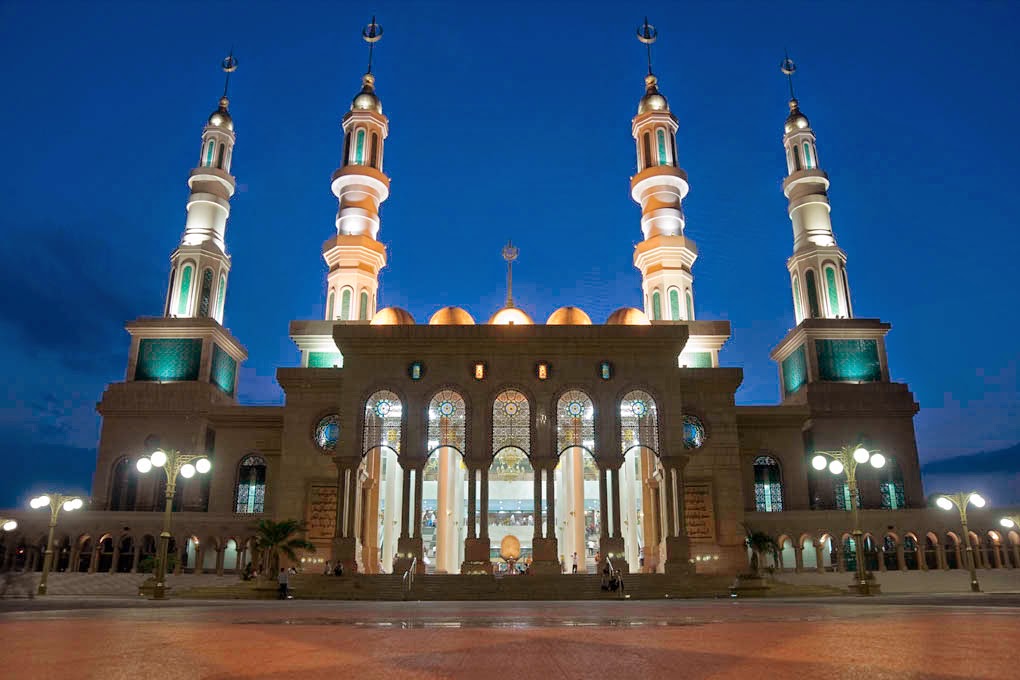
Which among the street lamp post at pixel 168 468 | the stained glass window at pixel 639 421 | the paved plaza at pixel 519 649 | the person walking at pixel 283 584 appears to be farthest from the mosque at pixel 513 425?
the paved plaza at pixel 519 649

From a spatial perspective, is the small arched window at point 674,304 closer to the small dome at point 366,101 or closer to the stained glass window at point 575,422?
the stained glass window at point 575,422

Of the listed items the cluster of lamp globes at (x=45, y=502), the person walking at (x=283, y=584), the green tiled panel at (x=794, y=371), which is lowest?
the person walking at (x=283, y=584)

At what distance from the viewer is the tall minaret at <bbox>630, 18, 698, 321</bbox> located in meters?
47.3

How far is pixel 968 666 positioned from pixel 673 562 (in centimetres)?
2897

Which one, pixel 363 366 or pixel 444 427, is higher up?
pixel 363 366

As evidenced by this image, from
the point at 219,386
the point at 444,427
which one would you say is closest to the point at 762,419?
the point at 444,427

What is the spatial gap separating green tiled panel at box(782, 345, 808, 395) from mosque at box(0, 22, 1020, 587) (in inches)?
7.6

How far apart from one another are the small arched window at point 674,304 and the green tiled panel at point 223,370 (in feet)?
90.6

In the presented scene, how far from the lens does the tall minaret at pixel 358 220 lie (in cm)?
4750

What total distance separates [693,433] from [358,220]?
24.8 meters

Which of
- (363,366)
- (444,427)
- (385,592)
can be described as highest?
(363,366)

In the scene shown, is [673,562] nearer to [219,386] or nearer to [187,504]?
[187,504]

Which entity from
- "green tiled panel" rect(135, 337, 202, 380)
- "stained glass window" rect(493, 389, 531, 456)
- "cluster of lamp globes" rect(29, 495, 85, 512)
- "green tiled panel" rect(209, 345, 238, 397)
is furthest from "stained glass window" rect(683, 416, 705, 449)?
"green tiled panel" rect(135, 337, 202, 380)

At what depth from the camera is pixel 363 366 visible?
36750 mm
